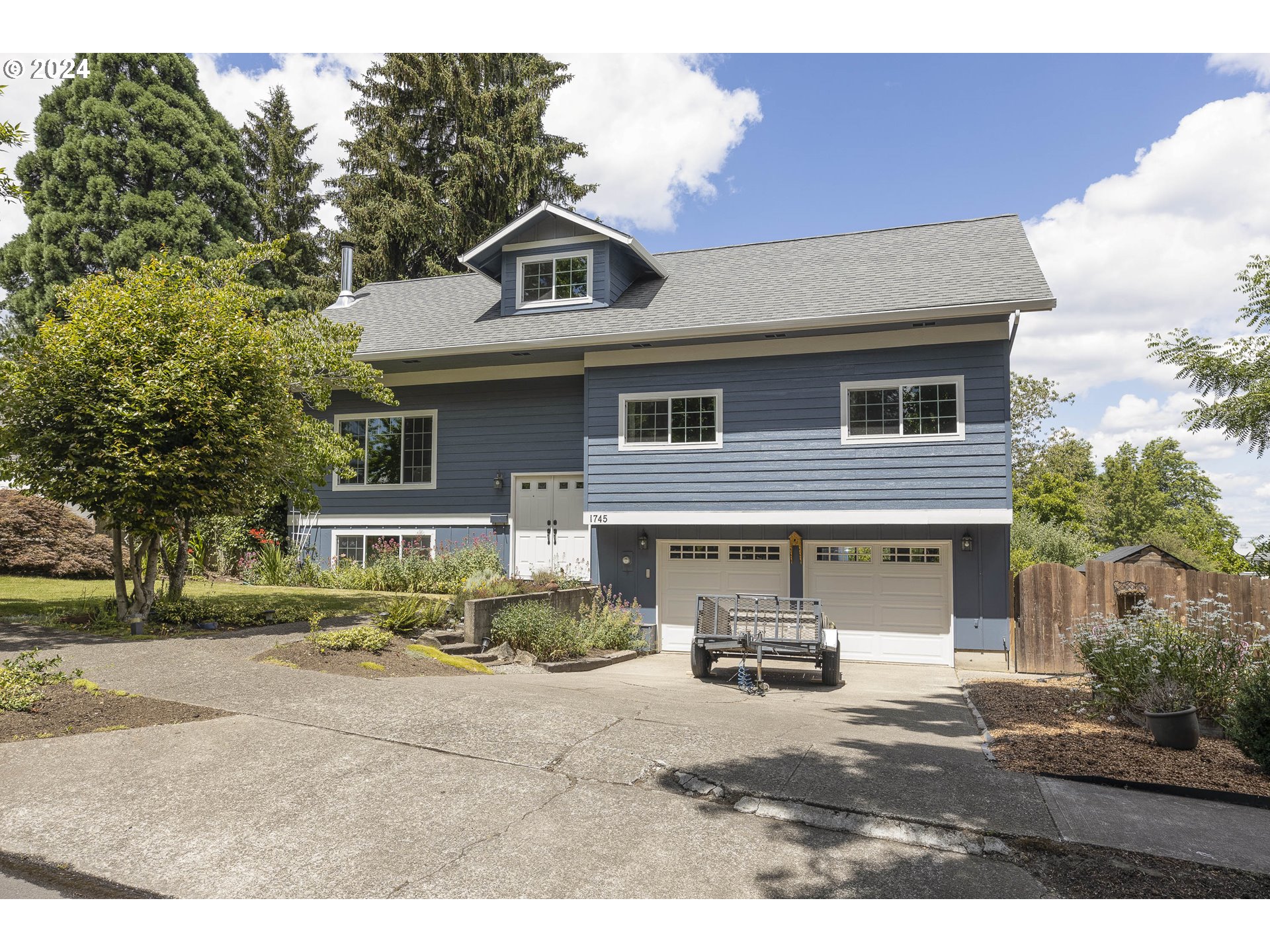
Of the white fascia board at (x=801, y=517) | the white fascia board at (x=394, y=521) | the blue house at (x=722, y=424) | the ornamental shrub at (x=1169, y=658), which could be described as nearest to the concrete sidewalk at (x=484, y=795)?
the ornamental shrub at (x=1169, y=658)

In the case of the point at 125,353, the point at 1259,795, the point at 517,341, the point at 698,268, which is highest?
the point at 698,268

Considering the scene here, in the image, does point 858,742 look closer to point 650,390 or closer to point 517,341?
point 650,390

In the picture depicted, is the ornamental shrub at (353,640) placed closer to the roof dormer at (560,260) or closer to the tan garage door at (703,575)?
the tan garage door at (703,575)

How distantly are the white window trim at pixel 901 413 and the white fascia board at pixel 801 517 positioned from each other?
3.84ft

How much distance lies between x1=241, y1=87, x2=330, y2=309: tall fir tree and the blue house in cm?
1949

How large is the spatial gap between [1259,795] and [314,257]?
3663cm

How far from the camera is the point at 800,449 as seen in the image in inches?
531

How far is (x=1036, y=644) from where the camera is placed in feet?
38.4

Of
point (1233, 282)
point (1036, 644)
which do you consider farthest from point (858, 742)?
point (1233, 282)

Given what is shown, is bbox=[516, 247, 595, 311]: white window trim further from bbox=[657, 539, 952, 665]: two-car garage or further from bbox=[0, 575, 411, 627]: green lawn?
bbox=[0, 575, 411, 627]: green lawn

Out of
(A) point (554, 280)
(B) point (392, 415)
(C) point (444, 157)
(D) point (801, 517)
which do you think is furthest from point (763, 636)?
(C) point (444, 157)

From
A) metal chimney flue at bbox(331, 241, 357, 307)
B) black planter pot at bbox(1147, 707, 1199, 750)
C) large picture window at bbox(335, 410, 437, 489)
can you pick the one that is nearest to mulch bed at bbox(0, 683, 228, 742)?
black planter pot at bbox(1147, 707, 1199, 750)

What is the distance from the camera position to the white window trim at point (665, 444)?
46.0 ft

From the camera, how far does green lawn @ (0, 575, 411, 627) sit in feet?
38.6
